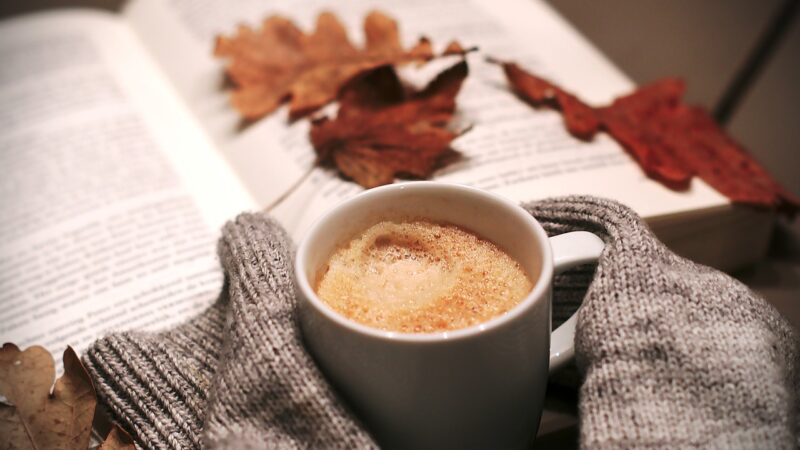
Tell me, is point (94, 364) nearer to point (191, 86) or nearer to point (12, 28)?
point (191, 86)

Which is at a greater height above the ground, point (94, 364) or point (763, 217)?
point (763, 217)

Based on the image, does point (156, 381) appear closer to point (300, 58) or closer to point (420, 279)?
point (420, 279)

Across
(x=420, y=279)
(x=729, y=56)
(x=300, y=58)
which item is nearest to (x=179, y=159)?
(x=300, y=58)

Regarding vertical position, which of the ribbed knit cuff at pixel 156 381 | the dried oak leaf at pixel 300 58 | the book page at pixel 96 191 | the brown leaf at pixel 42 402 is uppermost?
the dried oak leaf at pixel 300 58

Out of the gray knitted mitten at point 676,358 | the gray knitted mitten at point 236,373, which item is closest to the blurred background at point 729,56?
the gray knitted mitten at point 676,358

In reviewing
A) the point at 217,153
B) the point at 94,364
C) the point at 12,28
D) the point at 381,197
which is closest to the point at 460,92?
the point at 217,153

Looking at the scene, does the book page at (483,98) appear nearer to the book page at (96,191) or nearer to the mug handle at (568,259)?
the book page at (96,191)

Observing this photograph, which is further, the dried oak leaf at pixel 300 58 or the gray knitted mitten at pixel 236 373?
the dried oak leaf at pixel 300 58
